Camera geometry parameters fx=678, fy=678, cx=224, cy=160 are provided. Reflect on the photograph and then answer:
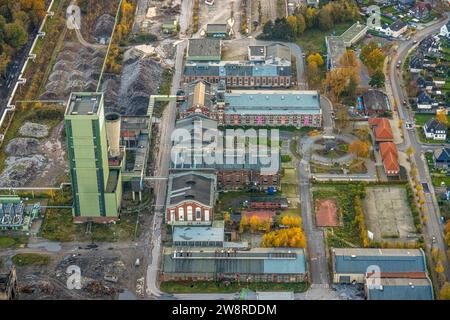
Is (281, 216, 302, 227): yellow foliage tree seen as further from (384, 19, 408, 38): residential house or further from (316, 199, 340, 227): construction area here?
(384, 19, 408, 38): residential house

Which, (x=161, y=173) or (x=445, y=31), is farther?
(x=445, y=31)

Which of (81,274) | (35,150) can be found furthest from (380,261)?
(35,150)

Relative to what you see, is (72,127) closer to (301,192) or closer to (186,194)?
(186,194)

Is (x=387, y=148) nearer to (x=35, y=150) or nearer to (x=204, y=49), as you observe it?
(x=204, y=49)

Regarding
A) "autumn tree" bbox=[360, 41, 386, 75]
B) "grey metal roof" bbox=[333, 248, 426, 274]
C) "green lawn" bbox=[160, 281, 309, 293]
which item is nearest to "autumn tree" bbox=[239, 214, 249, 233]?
"green lawn" bbox=[160, 281, 309, 293]

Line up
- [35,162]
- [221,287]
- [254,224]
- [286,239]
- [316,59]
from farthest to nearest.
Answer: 1. [316,59]
2. [35,162]
3. [254,224]
4. [286,239]
5. [221,287]
